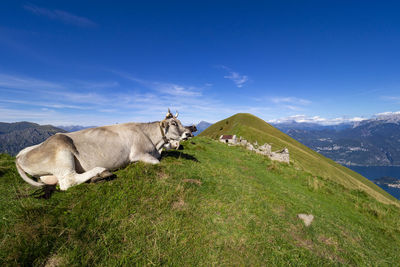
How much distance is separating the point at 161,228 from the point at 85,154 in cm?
359

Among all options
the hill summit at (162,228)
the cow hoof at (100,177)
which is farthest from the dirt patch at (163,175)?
the cow hoof at (100,177)

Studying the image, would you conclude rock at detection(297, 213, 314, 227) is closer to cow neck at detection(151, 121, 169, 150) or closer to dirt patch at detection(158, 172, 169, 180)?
dirt patch at detection(158, 172, 169, 180)

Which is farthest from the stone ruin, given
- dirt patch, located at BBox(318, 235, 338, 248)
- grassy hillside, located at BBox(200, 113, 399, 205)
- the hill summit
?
the hill summit

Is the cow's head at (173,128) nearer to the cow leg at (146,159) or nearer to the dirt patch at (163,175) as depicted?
the cow leg at (146,159)

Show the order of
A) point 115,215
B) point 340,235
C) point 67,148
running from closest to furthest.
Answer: point 115,215
point 67,148
point 340,235

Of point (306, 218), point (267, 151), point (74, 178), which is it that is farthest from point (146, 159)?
point (267, 151)

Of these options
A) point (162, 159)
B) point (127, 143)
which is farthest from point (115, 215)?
point (162, 159)

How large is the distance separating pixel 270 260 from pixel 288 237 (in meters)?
1.58

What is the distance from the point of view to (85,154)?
554 centimetres

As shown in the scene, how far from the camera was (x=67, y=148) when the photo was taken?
17.1ft

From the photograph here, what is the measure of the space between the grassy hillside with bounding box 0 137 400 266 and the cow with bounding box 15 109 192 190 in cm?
42

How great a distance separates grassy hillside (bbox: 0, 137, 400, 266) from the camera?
3039 millimetres

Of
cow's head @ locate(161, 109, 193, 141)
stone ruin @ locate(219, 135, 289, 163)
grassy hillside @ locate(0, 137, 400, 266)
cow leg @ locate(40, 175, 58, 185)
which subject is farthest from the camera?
stone ruin @ locate(219, 135, 289, 163)

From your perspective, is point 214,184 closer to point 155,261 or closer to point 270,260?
point 270,260
